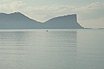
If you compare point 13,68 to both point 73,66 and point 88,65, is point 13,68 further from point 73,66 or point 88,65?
point 88,65

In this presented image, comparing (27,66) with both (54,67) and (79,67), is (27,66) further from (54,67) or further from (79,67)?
(79,67)

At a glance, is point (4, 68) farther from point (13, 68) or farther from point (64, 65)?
point (64, 65)

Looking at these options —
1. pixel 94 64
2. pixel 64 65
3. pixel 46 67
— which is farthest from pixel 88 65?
pixel 46 67

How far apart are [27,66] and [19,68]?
5.25 feet

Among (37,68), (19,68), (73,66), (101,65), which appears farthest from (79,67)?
(19,68)

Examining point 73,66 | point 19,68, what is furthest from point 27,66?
point 73,66

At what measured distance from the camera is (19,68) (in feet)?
108

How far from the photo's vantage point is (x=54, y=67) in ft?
108

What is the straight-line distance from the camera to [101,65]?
33875mm

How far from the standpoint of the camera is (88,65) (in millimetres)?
34094

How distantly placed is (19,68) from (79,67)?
344 inches

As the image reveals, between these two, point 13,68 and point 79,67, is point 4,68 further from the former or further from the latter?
point 79,67

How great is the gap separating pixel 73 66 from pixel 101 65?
4.16 metres

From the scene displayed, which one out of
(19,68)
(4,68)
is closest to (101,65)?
(19,68)
